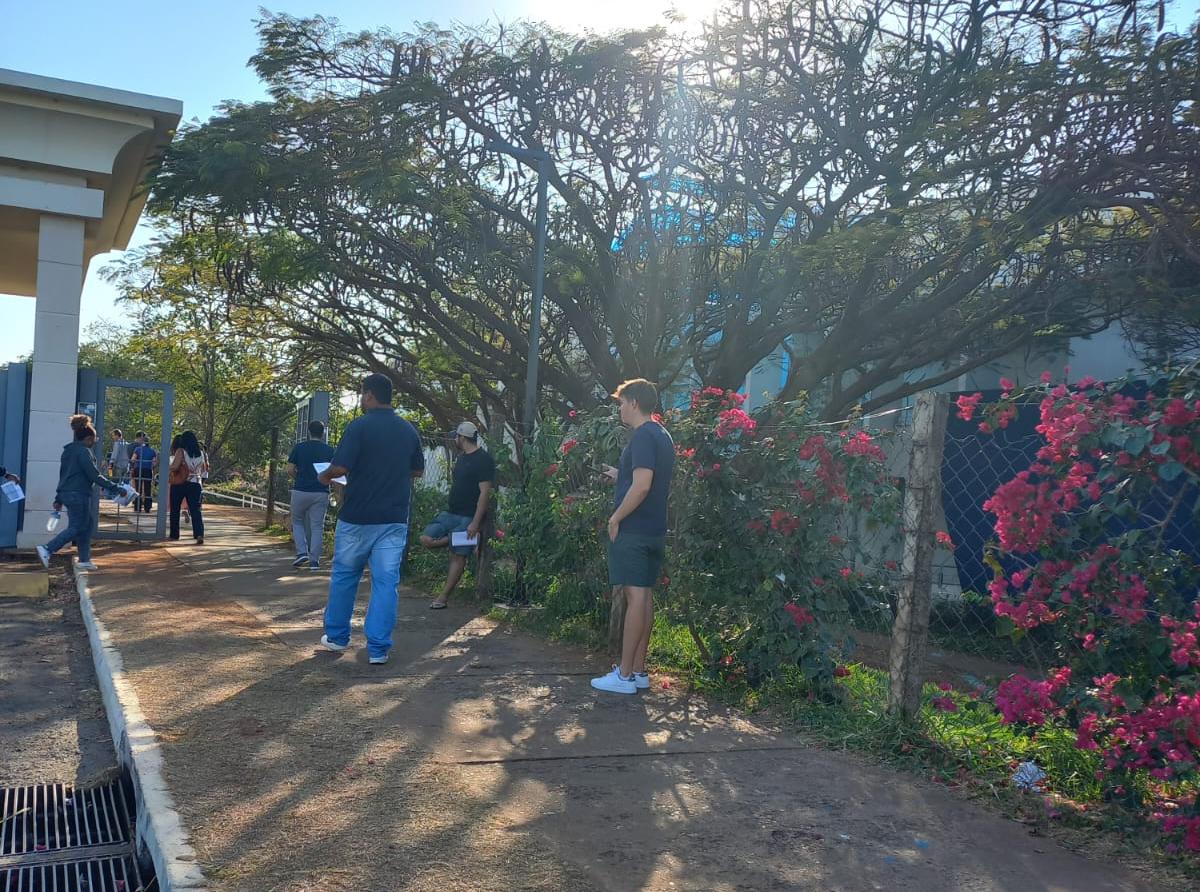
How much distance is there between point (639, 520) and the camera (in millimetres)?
6066

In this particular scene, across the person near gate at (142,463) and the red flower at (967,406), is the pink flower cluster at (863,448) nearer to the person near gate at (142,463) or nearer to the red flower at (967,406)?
the red flower at (967,406)

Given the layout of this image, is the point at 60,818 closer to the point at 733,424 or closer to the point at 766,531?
the point at 766,531

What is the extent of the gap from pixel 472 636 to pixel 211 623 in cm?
201

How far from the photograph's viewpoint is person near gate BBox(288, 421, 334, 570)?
470 inches

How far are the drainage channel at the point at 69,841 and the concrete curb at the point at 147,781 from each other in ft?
0.42

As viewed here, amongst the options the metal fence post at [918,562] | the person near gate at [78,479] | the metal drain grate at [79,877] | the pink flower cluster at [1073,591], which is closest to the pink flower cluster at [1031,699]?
the pink flower cluster at [1073,591]

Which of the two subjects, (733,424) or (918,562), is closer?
(918,562)

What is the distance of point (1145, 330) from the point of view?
1596cm

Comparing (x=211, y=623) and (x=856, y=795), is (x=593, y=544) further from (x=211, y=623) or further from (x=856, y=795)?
(x=856, y=795)

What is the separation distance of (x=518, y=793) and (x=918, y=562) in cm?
222

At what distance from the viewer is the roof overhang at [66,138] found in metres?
12.0

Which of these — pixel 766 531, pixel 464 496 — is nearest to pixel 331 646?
pixel 464 496

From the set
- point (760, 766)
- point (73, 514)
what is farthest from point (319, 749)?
point (73, 514)

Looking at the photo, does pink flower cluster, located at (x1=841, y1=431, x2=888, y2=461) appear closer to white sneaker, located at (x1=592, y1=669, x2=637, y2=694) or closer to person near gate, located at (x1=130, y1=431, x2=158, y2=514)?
white sneaker, located at (x1=592, y1=669, x2=637, y2=694)
